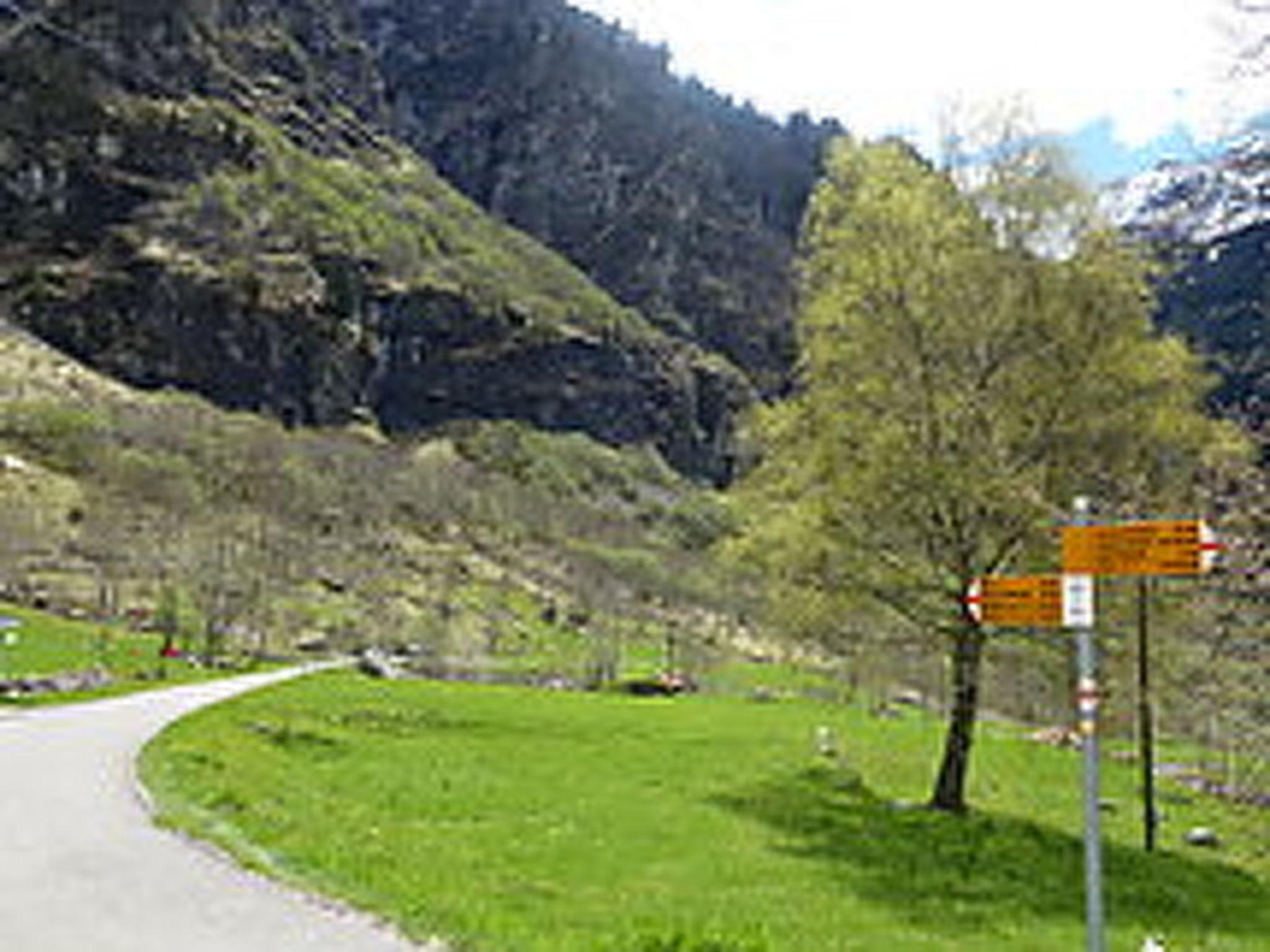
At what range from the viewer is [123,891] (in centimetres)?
1368

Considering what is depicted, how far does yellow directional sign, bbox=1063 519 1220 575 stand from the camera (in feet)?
29.6

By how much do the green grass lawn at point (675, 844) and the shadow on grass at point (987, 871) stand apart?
0.28 feet

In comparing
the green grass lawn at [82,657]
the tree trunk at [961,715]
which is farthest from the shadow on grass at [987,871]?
the green grass lawn at [82,657]

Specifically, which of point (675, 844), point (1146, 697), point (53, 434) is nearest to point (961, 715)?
point (1146, 697)

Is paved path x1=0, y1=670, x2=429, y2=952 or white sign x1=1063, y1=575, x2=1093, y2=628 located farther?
paved path x1=0, y1=670, x2=429, y2=952

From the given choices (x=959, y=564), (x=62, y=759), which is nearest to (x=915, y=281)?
(x=959, y=564)

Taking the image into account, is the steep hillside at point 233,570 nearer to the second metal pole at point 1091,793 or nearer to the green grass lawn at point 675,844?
the green grass lawn at point 675,844

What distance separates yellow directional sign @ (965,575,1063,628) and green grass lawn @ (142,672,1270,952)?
4.75m

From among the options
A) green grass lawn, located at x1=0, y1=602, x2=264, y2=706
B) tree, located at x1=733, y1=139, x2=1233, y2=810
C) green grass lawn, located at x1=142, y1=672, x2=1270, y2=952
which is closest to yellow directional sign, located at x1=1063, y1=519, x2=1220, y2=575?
green grass lawn, located at x1=142, y1=672, x2=1270, y2=952

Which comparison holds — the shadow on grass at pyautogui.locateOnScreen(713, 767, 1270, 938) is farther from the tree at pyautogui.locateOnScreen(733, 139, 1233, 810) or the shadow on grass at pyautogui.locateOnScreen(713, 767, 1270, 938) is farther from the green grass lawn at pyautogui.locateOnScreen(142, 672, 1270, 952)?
the tree at pyautogui.locateOnScreen(733, 139, 1233, 810)

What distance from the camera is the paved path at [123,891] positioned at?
11680mm

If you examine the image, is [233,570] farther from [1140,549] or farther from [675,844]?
[1140,549]

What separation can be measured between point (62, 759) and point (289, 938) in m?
18.3

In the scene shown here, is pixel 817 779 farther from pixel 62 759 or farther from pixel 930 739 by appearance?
pixel 930 739
